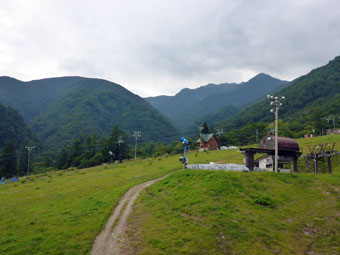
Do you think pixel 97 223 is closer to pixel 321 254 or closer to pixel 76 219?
pixel 76 219

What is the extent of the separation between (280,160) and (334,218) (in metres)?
18.0

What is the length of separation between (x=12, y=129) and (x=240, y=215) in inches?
6581

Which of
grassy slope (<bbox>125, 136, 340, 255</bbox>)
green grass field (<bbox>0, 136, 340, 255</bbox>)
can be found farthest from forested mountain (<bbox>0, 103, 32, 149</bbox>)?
grassy slope (<bbox>125, 136, 340, 255</bbox>)

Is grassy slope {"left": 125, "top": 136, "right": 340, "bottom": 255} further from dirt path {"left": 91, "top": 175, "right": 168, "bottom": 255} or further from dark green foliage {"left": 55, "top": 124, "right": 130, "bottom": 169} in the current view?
dark green foliage {"left": 55, "top": 124, "right": 130, "bottom": 169}

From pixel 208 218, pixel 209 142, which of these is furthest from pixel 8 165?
pixel 208 218

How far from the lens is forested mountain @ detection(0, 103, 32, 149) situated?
5591 inches

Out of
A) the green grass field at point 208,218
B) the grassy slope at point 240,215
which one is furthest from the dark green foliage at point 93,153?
the grassy slope at point 240,215

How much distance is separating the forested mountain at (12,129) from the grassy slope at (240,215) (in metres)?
152

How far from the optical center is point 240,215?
15656 mm

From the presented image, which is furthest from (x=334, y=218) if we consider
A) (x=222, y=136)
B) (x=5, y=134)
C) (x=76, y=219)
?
(x=5, y=134)

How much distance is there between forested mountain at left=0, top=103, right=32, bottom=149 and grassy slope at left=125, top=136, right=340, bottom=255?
498ft

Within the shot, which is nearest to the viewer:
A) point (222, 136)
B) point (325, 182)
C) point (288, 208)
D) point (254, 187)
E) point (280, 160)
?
point (288, 208)

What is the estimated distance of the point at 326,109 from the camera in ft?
399

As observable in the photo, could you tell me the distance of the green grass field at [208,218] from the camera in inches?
514
